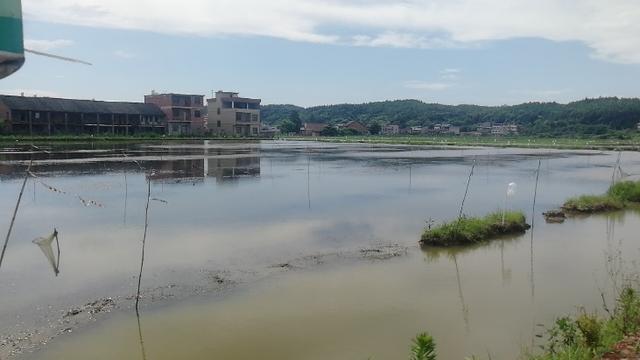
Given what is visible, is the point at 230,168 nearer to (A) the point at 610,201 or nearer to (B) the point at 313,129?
(A) the point at 610,201

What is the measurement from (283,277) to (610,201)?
1385cm

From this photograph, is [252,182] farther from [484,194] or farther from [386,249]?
[386,249]

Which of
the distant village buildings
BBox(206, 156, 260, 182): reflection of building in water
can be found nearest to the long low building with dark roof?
the distant village buildings

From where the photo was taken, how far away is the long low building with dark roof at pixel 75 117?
187 feet

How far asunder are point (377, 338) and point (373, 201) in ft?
40.9

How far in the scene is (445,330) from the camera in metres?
7.75

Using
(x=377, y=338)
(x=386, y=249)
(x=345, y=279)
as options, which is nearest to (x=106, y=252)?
(x=345, y=279)

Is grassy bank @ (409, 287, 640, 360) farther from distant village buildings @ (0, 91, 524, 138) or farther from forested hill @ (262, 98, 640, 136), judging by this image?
forested hill @ (262, 98, 640, 136)

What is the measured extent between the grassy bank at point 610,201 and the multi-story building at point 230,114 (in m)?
67.3

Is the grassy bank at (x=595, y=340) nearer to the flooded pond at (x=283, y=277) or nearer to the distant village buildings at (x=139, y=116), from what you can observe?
the flooded pond at (x=283, y=277)

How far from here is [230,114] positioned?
277 ft

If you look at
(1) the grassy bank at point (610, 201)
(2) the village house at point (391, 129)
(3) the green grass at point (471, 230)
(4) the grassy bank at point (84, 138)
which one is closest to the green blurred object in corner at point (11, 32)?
(3) the green grass at point (471, 230)

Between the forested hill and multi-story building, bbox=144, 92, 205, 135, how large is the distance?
226 feet

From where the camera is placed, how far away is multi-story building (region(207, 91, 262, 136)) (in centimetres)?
8431
